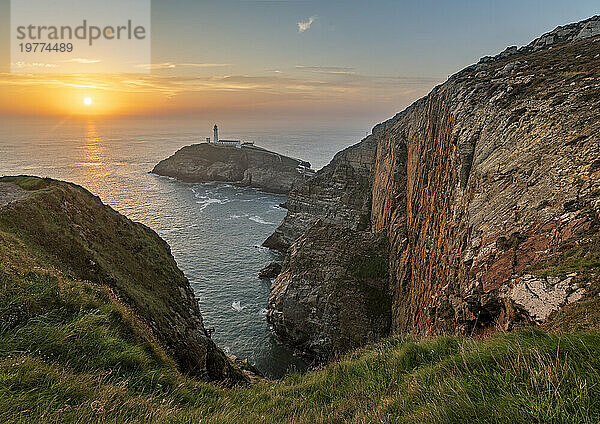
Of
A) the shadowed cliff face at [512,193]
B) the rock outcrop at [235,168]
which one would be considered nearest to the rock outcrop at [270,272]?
the shadowed cliff face at [512,193]

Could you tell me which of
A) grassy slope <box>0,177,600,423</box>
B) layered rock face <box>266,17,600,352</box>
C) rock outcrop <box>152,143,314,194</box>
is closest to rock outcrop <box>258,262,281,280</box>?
layered rock face <box>266,17,600,352</box>

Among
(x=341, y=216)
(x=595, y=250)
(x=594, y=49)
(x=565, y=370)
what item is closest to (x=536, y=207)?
(x=595, y=250)

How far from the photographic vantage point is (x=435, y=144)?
23125 mm

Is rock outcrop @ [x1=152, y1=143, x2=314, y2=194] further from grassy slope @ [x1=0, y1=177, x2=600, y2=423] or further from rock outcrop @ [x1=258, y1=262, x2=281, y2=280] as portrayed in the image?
grassy slope @ [x1=0, y1=177, x2=600, y2=423]

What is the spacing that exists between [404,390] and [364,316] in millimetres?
26317

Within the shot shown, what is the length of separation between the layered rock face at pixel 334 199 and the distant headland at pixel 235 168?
1816 inches

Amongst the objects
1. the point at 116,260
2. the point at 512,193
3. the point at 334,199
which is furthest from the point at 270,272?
the point at 512,193

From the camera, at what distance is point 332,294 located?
34125mm

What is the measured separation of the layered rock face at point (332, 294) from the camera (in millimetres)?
31250

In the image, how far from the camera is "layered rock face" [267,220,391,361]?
103 feet

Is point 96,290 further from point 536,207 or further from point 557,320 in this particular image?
point 536,207

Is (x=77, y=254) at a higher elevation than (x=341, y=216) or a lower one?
higher

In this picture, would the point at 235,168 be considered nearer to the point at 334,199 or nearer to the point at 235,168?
the point at 235,168

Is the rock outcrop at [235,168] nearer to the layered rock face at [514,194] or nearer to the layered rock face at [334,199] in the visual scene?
the layered rock face at [334,199]
